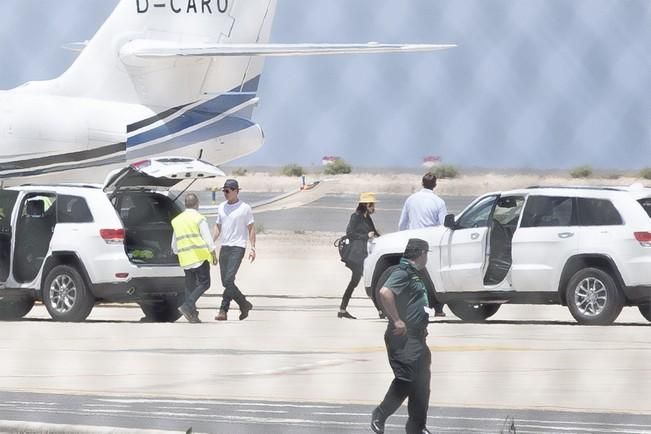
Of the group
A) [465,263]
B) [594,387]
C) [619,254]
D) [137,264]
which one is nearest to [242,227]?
[137,264]

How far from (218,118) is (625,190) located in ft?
27.5

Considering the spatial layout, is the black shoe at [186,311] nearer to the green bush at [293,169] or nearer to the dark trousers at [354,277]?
the dark trousers at [354,277]

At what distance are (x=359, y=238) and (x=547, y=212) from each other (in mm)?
2074

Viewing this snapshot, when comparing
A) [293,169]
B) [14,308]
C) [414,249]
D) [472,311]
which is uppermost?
[293,169]

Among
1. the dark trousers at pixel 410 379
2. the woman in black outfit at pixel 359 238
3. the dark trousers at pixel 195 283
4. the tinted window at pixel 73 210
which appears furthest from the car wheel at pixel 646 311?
the dark trousers at pixel 410 379

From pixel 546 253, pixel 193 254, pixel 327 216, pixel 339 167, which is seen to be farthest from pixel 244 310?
pixel 327 216

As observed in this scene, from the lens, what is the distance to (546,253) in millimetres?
15406

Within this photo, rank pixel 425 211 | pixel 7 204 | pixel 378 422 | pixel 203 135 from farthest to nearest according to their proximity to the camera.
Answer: pixel 203 135, pixel 7 204, pixel 425 211, pixel 378 422

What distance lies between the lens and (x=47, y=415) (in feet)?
29.2

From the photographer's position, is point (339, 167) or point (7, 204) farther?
point (7, 204)

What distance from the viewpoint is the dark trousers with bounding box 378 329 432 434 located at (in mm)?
7762

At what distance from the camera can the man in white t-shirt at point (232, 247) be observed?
16.3 m

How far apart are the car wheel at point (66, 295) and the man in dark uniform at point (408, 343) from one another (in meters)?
8.05

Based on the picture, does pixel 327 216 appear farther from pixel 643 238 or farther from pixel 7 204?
pixel 643 238
